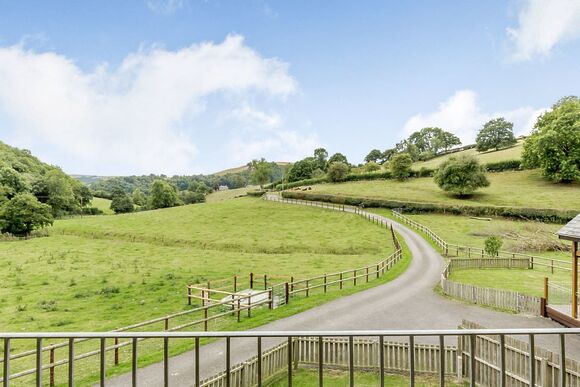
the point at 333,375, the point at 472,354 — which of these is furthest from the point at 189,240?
the point at 472,354

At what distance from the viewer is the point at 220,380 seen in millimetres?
9594

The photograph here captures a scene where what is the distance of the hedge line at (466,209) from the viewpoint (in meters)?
46.7

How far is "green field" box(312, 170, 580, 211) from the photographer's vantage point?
54594mm

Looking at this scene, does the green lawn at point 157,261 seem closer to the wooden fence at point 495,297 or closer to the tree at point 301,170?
the wooden fence at point 495,297

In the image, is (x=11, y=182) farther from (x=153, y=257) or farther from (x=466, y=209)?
(x=466, y=209)

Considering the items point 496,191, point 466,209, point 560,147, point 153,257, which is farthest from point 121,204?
point 560,147

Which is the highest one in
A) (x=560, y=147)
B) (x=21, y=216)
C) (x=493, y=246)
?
(x=560, y=147)

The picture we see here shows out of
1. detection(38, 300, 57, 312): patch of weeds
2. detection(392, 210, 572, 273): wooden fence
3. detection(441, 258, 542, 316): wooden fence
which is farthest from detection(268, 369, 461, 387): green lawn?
detection(392, 210, 572, 273): wooden fence

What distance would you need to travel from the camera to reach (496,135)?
100750 millimetres

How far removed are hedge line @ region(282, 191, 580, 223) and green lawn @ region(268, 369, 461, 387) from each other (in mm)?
45662

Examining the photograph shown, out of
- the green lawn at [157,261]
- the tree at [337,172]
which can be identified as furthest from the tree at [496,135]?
the green lawn at [157,261]

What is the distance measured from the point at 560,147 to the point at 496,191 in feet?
41.3

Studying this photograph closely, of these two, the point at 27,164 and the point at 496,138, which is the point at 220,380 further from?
the point at 27,164

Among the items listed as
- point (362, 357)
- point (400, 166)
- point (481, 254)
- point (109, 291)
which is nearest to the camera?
point (362, 357)
